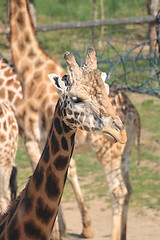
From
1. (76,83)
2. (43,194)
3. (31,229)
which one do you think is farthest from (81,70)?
(31,229)

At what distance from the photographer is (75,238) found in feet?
16.6

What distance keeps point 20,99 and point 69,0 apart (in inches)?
616

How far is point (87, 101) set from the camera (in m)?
2.26

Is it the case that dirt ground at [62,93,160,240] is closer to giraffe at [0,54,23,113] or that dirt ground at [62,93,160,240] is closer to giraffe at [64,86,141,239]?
giraffe at [64,86,141,239]

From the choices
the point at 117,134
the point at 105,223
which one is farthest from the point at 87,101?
the point at 105,223

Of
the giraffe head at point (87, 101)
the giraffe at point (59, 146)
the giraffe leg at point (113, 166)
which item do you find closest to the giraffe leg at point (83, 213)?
the giraffe leg at point (113, 166)

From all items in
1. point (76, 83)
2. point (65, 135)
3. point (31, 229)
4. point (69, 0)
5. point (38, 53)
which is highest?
point (69, 0)

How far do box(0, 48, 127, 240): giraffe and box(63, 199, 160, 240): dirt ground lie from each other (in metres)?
2.74

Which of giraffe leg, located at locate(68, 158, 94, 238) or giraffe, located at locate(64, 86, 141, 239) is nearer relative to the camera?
giraffe, located at locate(64, 86, 141, 239)

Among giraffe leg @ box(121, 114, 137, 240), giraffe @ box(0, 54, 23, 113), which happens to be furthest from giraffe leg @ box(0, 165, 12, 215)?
giraffe leg @ box(121, 114, 137, 240)

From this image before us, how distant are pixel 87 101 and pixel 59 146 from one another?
31cm

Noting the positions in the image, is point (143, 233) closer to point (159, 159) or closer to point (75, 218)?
point (75, 218)

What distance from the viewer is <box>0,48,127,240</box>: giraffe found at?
227 centimetres

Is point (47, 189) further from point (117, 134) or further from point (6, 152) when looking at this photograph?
point (6, 152)
